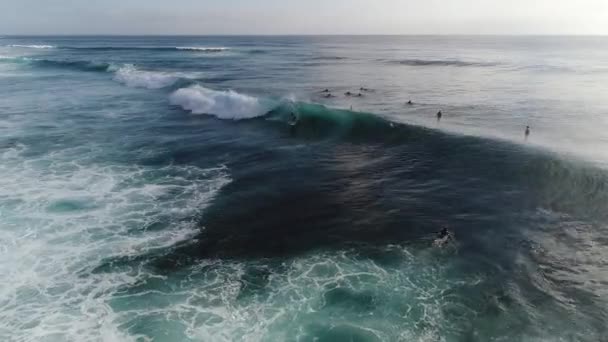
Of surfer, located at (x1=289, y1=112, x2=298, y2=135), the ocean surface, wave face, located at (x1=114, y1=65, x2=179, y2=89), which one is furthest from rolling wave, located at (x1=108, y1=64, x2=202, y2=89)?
surfer, located at (x1=289, y1=112, x2=298, y2=135)

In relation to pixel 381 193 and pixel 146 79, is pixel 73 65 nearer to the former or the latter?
pixel 146 79

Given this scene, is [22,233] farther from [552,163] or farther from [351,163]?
[552,163]

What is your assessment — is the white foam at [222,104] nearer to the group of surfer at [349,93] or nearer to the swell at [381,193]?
the group of surfer at [349,93]

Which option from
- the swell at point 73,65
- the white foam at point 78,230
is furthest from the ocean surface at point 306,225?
the swell at point 73,65

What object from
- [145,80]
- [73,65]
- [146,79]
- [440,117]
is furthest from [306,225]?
[73,65]

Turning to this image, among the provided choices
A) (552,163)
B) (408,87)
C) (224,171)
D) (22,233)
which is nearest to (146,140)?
(224,171)

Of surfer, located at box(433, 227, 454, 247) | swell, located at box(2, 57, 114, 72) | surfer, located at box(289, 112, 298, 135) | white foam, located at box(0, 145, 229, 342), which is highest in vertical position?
swell, located at box(2, 57, 114, 72)

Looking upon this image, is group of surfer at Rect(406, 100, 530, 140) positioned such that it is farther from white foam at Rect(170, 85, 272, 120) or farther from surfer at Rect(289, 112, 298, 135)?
white foam at Rect(170, 85, 272, 120)

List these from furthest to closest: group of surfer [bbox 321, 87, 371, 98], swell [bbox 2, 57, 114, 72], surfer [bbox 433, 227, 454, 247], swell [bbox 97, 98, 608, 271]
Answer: swell [bbox 2, 57, 114, 72]
group of surfer [bbox 321, 87, 371, 98]
swell [bbox 97, 98, 608, 271]
surfer [bbox 433, 227, 454, 247]
